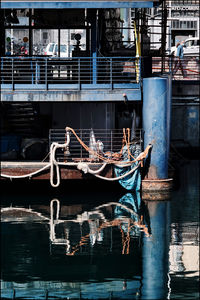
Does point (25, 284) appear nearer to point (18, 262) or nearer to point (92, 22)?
point (18, 262)

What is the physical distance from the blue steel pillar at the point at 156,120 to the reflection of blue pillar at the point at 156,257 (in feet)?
6.78

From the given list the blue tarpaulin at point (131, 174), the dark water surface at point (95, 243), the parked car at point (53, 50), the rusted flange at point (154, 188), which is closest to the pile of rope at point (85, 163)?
the blue tarpaulin at point (131, 174)

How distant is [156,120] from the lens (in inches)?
957

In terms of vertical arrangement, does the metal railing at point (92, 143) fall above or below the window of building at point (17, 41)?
below

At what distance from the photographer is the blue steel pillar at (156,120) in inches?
953

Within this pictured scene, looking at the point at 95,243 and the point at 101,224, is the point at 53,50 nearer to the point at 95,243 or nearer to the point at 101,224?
the point at 101,224

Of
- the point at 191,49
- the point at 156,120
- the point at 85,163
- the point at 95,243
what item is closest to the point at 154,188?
the point at 156,120

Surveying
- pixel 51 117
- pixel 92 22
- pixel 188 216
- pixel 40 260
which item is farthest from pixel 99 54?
pixel 40 260

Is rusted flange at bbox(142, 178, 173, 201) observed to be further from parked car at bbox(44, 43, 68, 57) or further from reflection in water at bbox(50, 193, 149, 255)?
parked car at bbox(44, 43, 68, 57)

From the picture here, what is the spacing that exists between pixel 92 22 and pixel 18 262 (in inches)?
492

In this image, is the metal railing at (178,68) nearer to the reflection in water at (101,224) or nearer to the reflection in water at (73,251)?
the reflection in water at (101,224)

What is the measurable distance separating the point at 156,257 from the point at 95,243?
2.01m

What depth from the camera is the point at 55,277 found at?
1560 cm

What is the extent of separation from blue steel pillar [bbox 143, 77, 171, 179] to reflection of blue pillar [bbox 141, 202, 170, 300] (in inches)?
81.3
